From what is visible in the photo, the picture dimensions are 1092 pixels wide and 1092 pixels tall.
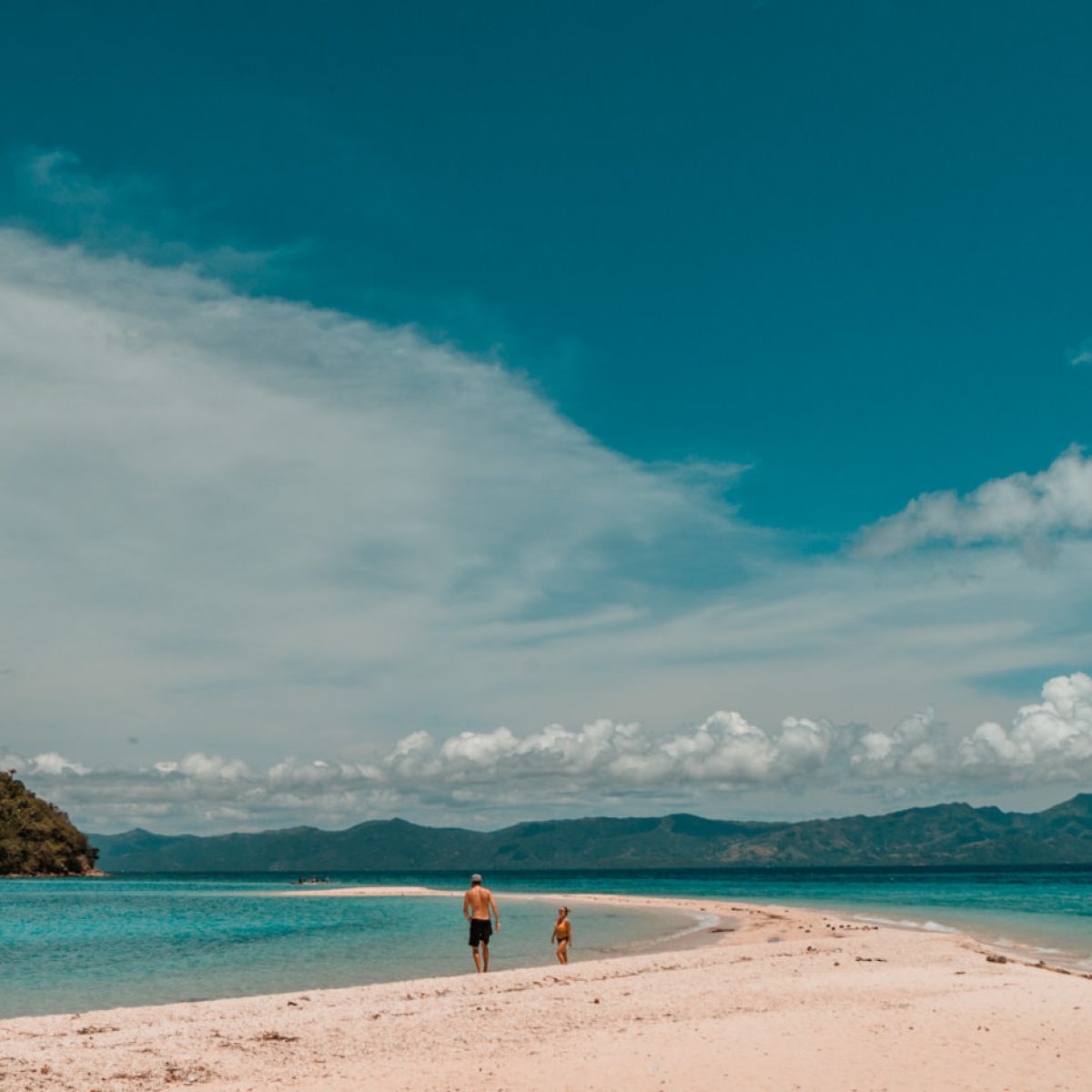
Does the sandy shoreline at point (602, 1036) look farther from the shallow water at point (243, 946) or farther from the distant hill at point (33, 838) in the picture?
the distant hill at point (33, 838)

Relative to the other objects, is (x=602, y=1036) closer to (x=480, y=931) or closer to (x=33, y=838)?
(x=480, y=931)

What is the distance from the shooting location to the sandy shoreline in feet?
45.3

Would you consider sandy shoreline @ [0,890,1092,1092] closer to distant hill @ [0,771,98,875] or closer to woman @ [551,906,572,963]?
woman @ [551,906,572,963]

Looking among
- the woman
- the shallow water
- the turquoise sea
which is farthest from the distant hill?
the woman

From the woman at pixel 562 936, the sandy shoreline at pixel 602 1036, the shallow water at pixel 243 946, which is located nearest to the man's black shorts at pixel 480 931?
the sandy shoreline at pixel 602 1036

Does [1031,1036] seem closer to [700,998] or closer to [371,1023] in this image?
[700,998]

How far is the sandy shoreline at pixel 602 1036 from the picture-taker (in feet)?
45.3

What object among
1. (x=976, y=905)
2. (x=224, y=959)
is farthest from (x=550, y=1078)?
(x=976, y=905)

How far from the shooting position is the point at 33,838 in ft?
603

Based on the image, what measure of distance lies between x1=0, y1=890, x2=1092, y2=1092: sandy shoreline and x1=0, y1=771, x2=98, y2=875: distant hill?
185 metres

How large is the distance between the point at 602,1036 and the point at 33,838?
201m

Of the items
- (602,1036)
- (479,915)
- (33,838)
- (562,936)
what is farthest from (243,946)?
(33,838)

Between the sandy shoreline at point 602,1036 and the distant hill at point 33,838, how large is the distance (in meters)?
185

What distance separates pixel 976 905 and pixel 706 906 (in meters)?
25.4
